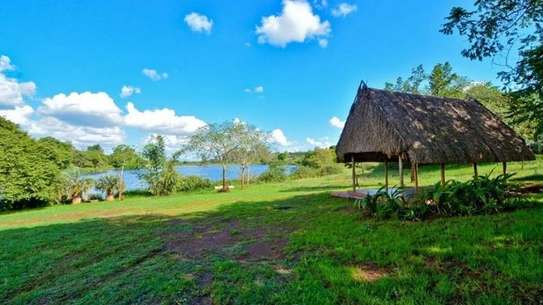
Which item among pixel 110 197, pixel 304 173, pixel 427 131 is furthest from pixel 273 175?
pixel 427 131

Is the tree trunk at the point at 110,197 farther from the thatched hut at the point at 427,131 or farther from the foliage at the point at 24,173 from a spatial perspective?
the thatched hut at the point at 427,131

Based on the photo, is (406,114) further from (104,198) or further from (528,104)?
(104,198)

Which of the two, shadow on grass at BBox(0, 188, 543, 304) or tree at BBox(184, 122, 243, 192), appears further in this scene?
tree at BBox(184, 122, 243, 192)

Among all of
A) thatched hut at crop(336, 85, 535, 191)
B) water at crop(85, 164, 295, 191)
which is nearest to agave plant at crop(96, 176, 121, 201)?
water at crop(85, 164, 295, 191)

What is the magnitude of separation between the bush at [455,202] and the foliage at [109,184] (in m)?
19.7

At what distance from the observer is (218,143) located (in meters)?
23.1

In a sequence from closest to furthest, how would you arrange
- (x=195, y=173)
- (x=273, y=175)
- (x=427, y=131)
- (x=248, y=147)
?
(x=427, y=131)
(x=248, y=147)
(x=195, y=173)
(x=273, y=175)

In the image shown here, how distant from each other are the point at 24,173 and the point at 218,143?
38.5 ft

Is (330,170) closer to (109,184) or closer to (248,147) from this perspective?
(248,147)

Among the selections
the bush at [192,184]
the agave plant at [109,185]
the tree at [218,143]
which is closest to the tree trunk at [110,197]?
the agave plant at [109,185]

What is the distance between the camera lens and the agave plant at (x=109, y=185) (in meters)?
21.3

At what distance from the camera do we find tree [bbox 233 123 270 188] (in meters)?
23.4

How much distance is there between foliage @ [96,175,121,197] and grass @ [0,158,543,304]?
48.0 feet

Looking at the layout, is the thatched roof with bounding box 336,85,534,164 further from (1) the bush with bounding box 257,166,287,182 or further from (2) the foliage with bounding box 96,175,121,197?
(1) the bush with bounding box 257,166,287,182
